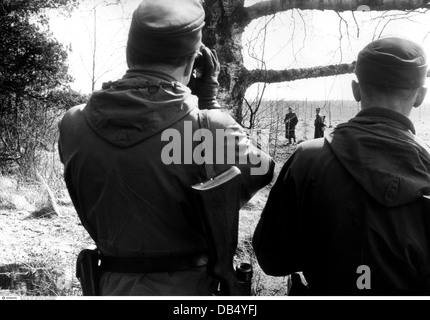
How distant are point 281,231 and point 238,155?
376 mm

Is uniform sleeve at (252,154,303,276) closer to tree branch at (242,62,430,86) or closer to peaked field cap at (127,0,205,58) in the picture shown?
peaked field cap at (127,0,205,58)

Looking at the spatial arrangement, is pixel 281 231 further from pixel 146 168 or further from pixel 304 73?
pixel 304 73

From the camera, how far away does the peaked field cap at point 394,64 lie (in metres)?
1.66

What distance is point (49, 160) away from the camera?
10.6 m

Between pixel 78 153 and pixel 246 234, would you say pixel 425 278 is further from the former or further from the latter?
pixel 246 234

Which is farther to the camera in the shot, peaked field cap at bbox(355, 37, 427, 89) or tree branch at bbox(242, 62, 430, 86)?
tree branch at bbox(242, 62, 430, 86)

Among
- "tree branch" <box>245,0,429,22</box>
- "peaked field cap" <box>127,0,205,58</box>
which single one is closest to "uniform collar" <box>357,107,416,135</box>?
"peaked field cap" <box>127,0,205,58</box>

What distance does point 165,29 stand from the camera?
1.60m

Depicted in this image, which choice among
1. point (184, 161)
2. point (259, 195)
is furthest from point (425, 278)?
point (259, 195)

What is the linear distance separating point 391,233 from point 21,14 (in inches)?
447

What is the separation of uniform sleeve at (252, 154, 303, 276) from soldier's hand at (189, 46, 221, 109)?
0.40 meters

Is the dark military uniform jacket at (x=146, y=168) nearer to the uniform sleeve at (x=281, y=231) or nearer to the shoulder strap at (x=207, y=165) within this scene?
the shoulder strap at (x=207, y=165)

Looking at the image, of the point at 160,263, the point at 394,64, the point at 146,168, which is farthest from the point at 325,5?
the point at 160,263

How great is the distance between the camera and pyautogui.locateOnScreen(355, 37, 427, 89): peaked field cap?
5.44 ft
